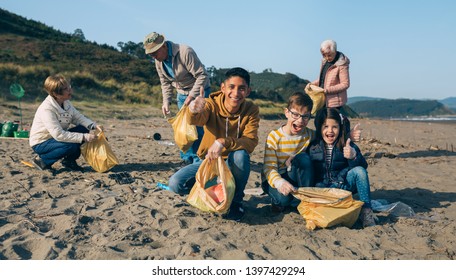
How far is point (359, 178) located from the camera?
3.35 meters

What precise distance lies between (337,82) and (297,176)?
2568 millimetres

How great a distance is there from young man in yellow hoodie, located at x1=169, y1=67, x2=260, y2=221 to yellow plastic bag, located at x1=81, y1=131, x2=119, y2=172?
160cm

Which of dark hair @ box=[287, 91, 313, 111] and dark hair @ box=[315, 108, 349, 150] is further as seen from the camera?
dark hair @ box=[315, 108, 349, 150]

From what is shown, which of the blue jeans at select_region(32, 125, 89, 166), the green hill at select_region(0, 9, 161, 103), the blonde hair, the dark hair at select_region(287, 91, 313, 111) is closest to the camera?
the dark hair at select_region(287, 91, 313, 111)

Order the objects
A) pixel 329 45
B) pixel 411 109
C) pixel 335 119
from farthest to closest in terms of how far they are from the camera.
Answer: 1. pixel 411 109
2. pixel 329 45
3. pixel 335 119

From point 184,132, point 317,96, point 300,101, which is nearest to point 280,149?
point 300,101

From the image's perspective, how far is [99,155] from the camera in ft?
16.0

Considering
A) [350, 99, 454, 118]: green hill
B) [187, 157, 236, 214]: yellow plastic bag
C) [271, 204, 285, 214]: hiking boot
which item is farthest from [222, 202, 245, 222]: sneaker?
[350, 99, 454, 118]: green hill

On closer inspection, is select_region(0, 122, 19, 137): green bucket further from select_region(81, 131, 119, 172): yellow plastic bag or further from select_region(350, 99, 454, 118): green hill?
select_region(350, 99, 454, 118): green hill

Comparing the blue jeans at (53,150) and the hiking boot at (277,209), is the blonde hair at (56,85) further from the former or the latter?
the hiking boot at (277,209)

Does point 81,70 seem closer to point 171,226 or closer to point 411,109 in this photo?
point 171,226

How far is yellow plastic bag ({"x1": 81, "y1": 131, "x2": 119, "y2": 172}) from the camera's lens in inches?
192

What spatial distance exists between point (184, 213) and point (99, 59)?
3086 cm

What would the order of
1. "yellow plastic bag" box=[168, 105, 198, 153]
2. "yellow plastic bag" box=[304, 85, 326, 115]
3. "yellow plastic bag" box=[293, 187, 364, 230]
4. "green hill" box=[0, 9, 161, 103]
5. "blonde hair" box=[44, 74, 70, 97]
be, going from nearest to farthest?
"yellow plastic bag" box=[293, 187, 364, 230] → "yellow plastic bag" box=[168, 105, 198, 153] → "blonde hair" box=[44, 74, 70, 97] → "yellow plastic bag" box=[304, 85, 326, 115] → "green hill" box=[0, 9, 161, 103]
